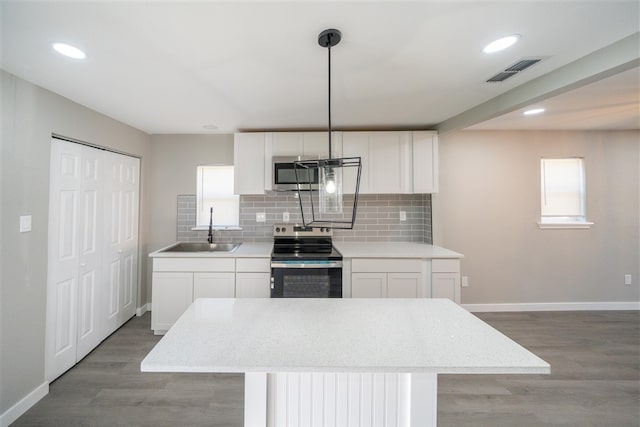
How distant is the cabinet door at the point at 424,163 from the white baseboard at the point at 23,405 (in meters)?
3.70

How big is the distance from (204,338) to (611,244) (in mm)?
4902

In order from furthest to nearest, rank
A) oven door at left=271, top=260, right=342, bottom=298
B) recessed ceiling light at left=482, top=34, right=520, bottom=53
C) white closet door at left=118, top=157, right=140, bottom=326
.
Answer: white closet door at left=118, top=157, right=140, bottom=326 → oven door at left=271, top=260, right=342, bottom=298 → recessed ceiling light at left=482, top=34, right=520, bottom=53

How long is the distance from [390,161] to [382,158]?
0.10 meters

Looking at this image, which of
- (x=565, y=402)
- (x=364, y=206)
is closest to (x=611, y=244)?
(x=565, y=402)

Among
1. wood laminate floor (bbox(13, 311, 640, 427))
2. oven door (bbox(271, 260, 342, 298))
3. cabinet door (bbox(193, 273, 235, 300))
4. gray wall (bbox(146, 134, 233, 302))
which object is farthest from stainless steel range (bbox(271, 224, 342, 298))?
gray wall (bbox(146, 134, 233, 302))

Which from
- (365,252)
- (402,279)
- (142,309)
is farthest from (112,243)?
(402,279)

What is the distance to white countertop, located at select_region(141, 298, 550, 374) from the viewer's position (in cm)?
97

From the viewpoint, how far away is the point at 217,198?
11.6ft

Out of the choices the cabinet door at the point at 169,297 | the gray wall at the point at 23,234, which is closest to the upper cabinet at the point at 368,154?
the cabinet door at the point at 169,297

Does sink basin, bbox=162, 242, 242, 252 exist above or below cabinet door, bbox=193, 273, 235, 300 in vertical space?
above

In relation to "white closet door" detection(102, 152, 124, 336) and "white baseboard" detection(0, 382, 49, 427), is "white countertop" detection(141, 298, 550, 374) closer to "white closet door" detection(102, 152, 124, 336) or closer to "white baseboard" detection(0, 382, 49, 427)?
"white baseboard" detection(0, 382, 49, 427)

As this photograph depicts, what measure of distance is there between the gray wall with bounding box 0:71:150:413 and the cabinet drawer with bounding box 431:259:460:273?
3.32m

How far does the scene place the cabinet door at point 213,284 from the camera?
2.83 metres

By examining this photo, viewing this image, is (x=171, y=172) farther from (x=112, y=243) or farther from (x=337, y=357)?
(x=337, y=357)
